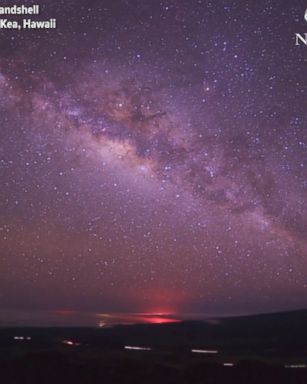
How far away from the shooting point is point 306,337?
3612cm

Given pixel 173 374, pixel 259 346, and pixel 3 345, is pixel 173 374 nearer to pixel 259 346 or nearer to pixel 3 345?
pixel 3 345

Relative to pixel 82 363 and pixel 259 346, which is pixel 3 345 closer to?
pixel 82 363

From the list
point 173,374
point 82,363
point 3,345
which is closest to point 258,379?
point 173,374

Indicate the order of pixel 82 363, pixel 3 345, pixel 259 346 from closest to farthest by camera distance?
pixel 82 363 < pixel 3 345 < pixel 259 346

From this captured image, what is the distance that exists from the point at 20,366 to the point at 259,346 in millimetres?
20311

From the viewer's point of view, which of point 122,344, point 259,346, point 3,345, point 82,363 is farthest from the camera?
point 259,346

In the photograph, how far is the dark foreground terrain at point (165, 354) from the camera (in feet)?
49.6

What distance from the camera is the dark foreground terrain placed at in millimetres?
15133

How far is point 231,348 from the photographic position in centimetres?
3309

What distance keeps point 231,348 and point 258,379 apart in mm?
18557

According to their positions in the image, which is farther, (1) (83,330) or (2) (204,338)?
(2) (204,338)

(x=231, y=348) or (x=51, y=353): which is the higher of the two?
(x=51, y=353)

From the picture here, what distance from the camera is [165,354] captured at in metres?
22.9

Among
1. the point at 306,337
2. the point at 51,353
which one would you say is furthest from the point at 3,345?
the point at 306,337
